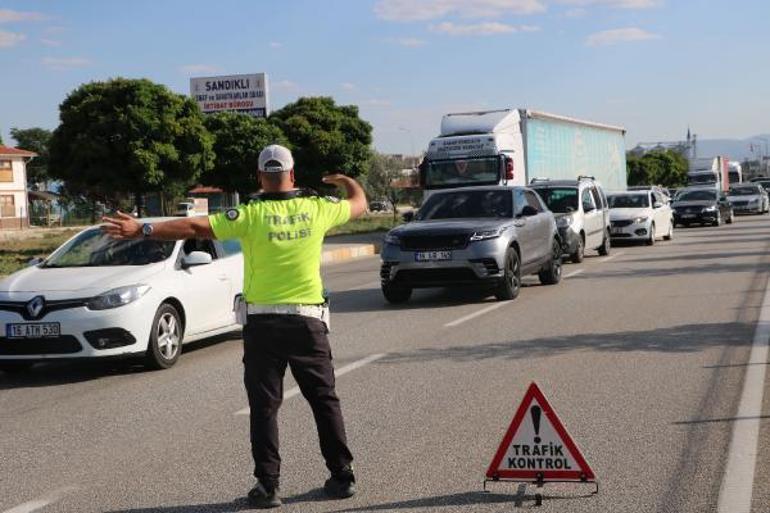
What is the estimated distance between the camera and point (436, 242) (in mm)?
14789

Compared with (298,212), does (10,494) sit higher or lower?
lower

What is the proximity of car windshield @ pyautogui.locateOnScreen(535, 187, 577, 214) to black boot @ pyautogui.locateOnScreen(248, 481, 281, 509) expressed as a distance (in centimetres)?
1787

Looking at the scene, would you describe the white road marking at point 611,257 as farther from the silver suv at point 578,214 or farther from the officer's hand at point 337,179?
the officer's hand at point 337,179

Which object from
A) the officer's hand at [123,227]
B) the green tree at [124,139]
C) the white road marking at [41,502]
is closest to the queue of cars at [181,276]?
the white road marking at [41,502]

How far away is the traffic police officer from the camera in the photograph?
210 inches

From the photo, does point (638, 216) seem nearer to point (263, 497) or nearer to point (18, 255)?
point (18, 255)

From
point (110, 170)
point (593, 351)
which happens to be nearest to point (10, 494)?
point (593, 351)

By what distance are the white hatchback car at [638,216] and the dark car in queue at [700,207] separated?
972 centimetres

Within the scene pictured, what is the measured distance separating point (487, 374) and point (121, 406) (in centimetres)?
301

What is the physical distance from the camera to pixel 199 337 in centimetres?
1077

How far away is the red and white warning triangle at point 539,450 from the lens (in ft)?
17.4

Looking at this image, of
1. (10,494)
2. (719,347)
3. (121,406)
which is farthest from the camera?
(719,347)

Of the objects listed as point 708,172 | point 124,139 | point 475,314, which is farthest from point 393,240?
point 708,172

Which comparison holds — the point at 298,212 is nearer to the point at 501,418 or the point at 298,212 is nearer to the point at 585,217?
the point at 501,418
